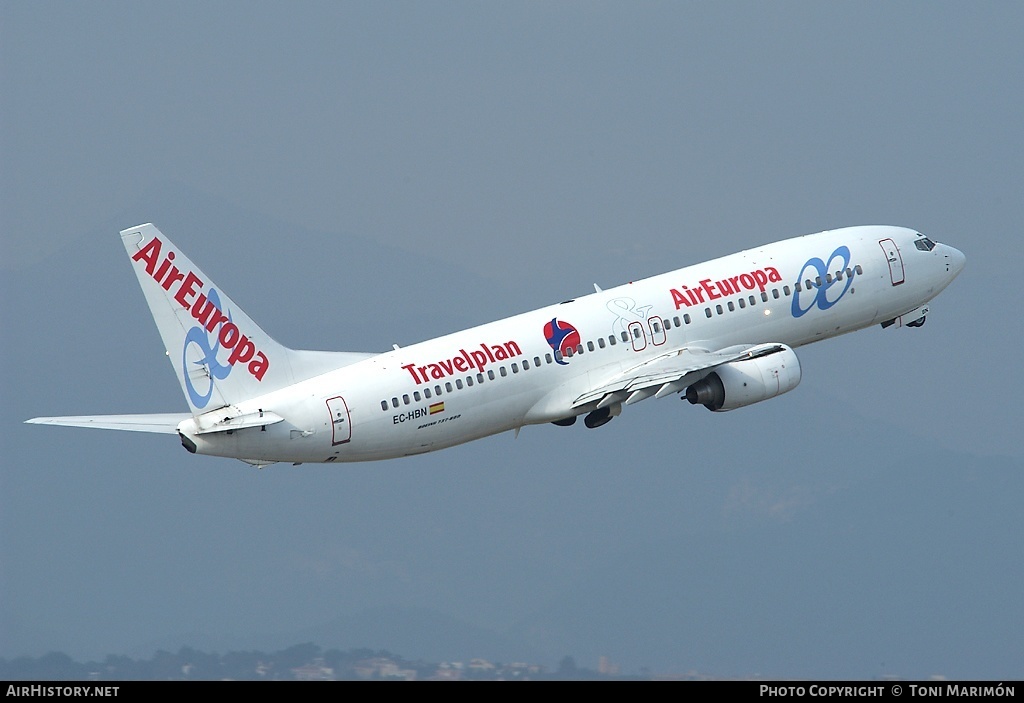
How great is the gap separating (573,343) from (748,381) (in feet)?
22.4

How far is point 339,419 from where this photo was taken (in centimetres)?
5584

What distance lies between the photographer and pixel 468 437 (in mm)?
59156

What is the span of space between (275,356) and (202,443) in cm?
413

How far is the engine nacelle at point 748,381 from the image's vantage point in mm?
61531

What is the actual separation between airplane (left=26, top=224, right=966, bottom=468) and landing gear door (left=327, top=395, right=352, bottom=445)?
0.16 ft

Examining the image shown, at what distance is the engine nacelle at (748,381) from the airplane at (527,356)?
0.18ft

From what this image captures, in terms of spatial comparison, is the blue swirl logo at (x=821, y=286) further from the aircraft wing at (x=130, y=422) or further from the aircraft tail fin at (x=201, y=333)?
the aircraft wing at (x=130, y=422)

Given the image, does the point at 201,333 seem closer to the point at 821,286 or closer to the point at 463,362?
the point at 463,362

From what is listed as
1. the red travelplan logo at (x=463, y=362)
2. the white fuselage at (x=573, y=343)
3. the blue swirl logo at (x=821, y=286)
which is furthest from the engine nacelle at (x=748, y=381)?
the red travelplan logo at (x=463, y=362)

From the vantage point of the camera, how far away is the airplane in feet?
180

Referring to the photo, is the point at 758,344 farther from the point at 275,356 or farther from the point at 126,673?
the point at 126,673

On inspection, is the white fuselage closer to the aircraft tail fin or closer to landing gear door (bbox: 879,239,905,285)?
landing gear door (bbox: 879,239,905,285)
